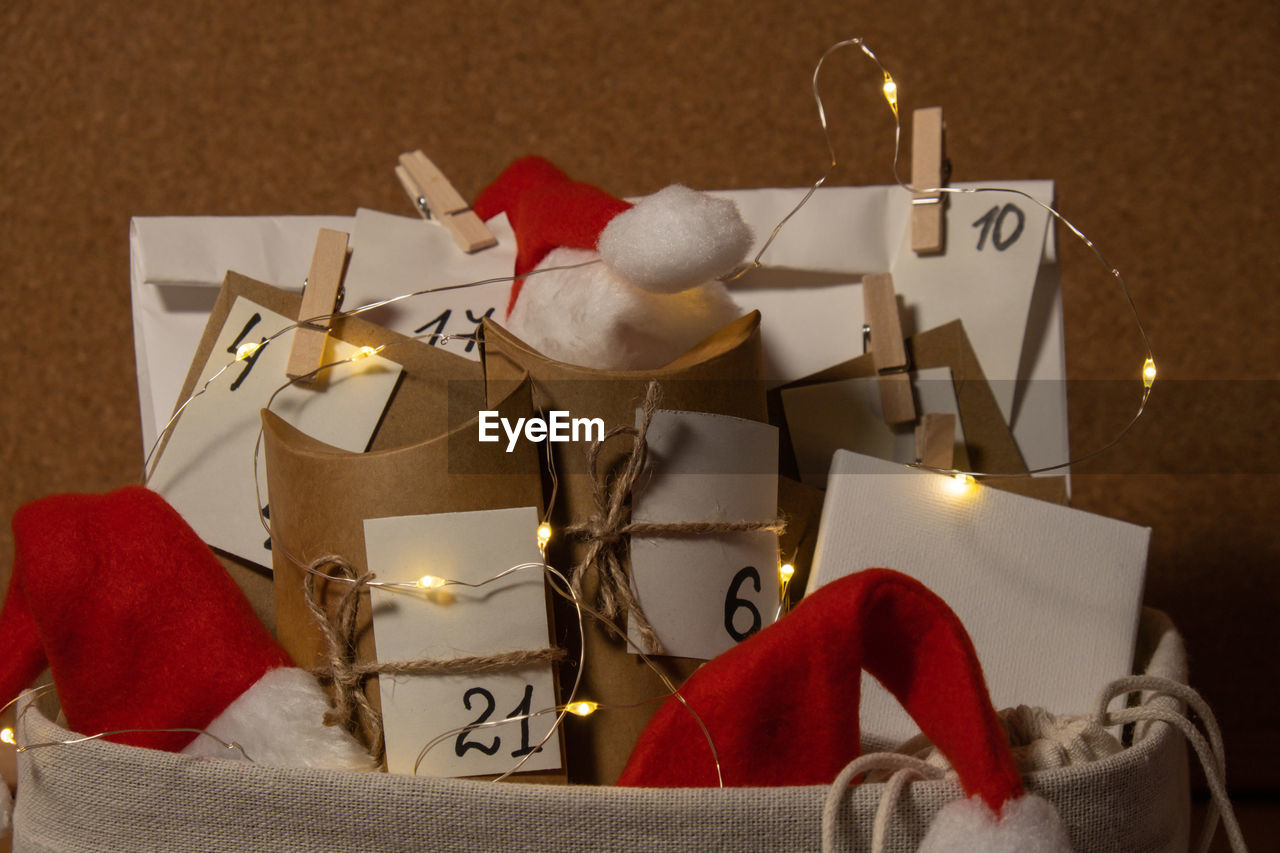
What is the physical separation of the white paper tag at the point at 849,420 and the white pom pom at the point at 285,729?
345 millimetres

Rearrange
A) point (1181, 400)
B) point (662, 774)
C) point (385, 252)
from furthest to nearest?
point (1181, 400) < point (385, 252) < point (662, 774)

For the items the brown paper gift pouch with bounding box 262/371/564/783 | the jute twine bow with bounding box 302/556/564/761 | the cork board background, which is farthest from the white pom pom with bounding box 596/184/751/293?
the cork board background

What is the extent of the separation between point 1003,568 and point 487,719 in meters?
0.31

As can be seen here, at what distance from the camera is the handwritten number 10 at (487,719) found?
479 millimetres

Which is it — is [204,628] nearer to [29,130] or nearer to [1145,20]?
[29,130]

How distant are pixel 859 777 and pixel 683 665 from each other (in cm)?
11

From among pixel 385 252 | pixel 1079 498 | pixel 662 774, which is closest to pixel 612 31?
pixel 385 252

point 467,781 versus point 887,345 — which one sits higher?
point 887,345

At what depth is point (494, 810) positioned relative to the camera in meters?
0.40

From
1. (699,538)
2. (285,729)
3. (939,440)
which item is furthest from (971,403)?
(285,729)

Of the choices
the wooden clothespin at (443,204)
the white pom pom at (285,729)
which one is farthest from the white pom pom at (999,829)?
the wooden clothespin at (443,204)

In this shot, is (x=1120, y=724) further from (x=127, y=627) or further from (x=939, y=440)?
(x=127, y=627)

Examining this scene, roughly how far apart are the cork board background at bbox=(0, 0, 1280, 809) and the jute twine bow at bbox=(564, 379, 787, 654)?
55 centimetres

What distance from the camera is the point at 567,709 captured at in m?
0.49
